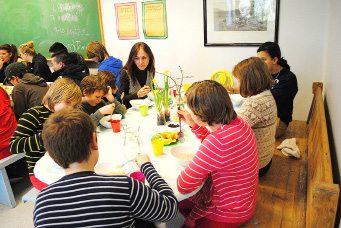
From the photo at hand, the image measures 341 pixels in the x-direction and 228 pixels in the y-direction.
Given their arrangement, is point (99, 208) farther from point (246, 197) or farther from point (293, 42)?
point (293, 42)

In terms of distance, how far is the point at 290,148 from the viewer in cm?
260

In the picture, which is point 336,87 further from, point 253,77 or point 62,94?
point 62,94

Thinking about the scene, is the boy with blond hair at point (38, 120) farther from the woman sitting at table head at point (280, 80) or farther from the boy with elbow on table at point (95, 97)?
the woman sitting at table head at point (280, 80)

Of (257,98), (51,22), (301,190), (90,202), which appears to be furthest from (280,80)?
(51,22)

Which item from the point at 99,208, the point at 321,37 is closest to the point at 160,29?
the point at 321,37

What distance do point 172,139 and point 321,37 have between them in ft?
7.87

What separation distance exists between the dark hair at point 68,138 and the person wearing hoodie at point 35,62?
3357 mm

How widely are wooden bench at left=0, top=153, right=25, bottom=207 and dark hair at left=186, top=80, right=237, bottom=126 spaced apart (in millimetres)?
1817

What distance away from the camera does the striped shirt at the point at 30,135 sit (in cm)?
183

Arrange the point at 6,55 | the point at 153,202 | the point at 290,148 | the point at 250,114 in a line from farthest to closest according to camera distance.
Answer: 1. the point at 6,55
2. the point at 290,148
3. the point at 250,114
4. the point at 153,202

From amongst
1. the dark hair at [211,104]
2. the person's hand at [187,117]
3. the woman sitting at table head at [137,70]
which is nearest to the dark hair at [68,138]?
the dark hair at [211,104]

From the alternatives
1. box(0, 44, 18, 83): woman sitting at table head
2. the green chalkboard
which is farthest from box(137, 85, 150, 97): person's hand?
box(0, 44, 18, 83): woman sitting at table head

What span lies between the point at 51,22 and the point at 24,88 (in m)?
2.29

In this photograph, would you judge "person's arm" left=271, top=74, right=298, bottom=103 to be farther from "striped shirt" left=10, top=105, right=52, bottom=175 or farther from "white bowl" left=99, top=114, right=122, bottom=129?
"striped shirt" left=10, top=105, right=52, bottom=175
